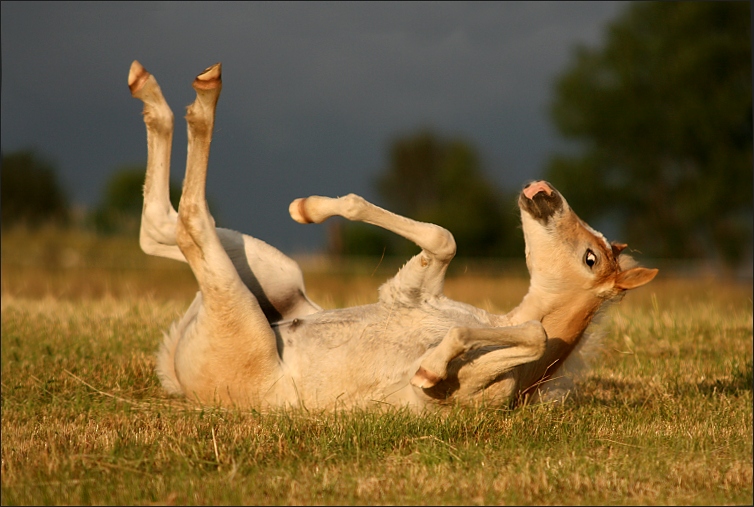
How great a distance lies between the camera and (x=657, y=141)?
1213 inches

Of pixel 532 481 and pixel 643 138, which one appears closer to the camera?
pixel 532 481

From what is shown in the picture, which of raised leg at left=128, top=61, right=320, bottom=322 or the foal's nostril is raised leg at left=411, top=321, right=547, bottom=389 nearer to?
the foal's nostril

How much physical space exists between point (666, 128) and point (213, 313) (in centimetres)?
2960

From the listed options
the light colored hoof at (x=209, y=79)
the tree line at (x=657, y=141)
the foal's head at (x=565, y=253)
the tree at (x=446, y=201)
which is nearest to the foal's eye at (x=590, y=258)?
the foal's head at (x=565, y=253)

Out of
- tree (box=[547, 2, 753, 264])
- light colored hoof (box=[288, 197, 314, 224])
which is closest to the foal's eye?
light colored hoof (box=[288, 197, 314, 224])

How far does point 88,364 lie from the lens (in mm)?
5555

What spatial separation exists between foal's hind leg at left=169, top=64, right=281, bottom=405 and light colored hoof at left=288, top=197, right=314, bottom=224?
458 millimetres

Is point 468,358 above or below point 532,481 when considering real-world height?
above

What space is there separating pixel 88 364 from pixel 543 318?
3124mm

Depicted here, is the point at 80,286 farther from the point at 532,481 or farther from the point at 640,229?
the point at 640,229

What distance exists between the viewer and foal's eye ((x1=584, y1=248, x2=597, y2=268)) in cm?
436

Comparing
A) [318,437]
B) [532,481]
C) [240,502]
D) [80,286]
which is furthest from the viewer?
[80,286]

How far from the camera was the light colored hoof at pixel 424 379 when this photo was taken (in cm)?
389

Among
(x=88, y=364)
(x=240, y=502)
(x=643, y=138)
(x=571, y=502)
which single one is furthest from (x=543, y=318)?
(x=643, y=138)
